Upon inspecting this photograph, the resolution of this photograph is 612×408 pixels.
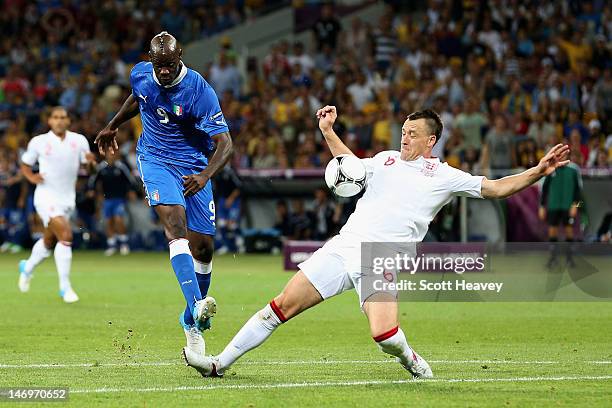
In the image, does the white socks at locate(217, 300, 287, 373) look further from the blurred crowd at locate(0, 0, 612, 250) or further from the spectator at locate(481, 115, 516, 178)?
the spectator at locate(481, 115, 516, 178)

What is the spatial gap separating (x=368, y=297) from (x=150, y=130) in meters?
3.06

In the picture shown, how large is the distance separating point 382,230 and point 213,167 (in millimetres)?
1853

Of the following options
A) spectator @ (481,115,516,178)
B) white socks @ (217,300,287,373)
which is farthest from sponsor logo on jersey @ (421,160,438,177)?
spectator @ (481,115,516,178)

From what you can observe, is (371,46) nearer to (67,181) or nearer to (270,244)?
(270,244)

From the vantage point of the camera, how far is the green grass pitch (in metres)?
8.60

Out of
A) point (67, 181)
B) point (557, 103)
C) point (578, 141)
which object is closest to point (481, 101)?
point (557, 103)

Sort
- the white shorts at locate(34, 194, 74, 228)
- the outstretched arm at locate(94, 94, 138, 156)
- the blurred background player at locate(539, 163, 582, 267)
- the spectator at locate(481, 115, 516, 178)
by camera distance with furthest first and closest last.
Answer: the spectator at locate(481, 115, 516, 178)
the blurred background player at locate(539, 163, 582, 267)
the white shorts at locate(34, 194, 74, 228)
the outstretched arm at locate(94, 94, 138, 156)

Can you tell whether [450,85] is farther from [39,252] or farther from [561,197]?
[39,252]

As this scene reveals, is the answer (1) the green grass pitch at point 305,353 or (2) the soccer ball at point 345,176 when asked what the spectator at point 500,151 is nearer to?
(1) the green grass pitch at point 305,353

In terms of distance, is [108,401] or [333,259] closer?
[108,401]

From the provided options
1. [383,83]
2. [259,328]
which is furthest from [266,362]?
[383,83]

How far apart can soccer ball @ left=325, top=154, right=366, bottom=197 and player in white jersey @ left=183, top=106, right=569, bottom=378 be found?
0.84ft

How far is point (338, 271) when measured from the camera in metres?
9.07

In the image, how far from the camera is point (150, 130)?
1115cm
